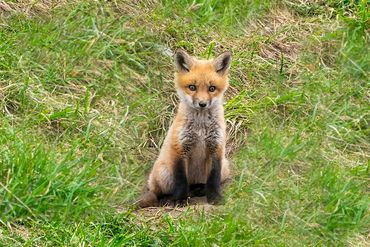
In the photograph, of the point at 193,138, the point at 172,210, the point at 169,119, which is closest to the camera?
the point at 172,210

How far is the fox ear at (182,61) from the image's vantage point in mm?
7023

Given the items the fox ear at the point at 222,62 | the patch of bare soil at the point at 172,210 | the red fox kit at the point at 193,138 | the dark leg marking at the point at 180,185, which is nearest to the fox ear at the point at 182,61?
the red fox kit at the point at 193,138

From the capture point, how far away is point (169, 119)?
808 centimetres

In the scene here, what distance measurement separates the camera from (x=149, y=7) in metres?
9.12

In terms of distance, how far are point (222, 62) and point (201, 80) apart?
33cm

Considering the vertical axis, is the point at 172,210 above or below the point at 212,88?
below

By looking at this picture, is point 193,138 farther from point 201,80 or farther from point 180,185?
point 201,80

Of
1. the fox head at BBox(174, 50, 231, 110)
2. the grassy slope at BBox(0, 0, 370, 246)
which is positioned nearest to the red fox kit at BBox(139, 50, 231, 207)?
the fox head at BBox(174, 50, 231, 110)

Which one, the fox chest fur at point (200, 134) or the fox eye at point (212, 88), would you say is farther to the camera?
the fox chest fur at point (200, 134)

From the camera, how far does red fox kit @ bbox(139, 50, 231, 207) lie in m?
6.92

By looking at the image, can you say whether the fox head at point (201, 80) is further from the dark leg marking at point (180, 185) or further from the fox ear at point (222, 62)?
the dark leg marking at point (180, 185)

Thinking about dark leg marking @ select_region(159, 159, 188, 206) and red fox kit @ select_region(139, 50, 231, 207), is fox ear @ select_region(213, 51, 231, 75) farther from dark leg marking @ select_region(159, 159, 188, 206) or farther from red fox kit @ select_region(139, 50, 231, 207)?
dark leg marking @ select_region(159, 159, 188, 206)

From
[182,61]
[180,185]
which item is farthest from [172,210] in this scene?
[182,61]

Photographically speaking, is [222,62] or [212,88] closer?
[212,88]
